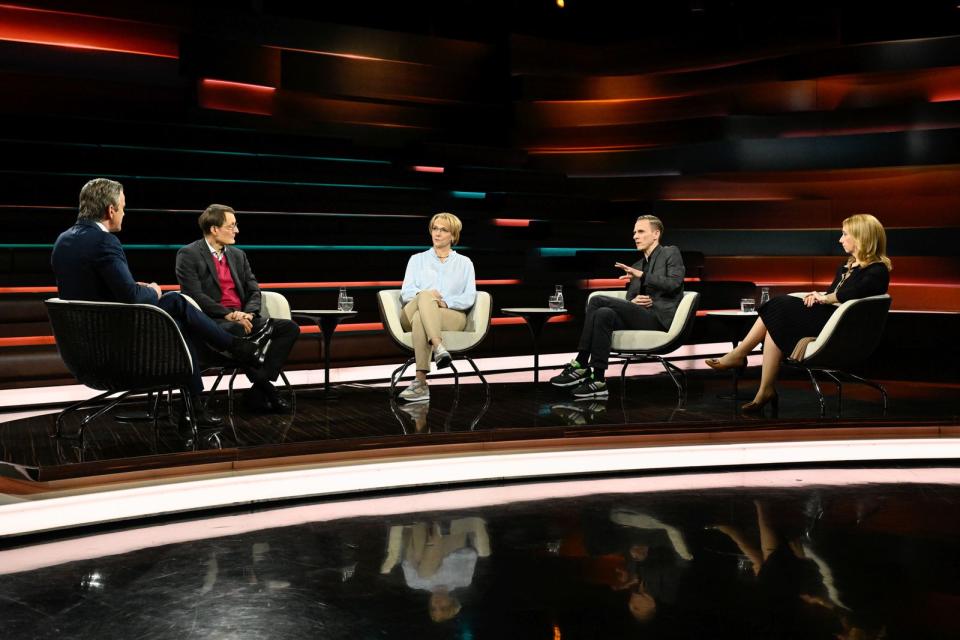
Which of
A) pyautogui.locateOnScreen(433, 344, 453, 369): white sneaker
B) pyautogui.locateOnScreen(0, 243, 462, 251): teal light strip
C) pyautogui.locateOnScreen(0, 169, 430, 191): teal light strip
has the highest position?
pyautogui.locateOnScreen(0, 169, 430, 191): teal light strip

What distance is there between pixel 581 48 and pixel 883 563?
7.95 meters

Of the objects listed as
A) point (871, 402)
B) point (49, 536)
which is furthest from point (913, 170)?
point (49, 536)

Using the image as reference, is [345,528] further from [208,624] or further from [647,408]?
[647,408]

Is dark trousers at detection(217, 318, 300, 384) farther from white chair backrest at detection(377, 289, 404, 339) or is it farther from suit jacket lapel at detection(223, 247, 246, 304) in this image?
white chair backrest at detection(377, 289, 404, 339)

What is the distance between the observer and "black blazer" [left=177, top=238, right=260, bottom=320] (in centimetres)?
458

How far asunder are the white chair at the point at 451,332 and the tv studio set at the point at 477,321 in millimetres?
20

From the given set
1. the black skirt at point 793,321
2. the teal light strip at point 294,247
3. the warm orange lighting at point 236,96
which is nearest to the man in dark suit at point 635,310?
the black skirt at point 793,321

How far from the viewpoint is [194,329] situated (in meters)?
4.23

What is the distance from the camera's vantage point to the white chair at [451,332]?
5191mm

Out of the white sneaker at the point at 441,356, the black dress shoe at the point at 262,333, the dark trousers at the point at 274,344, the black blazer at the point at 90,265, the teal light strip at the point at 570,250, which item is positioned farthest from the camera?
the teal light strip at the point at 570,250

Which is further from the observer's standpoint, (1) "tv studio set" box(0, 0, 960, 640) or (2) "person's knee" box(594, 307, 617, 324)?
(2) "person's knee" box(594, 307, 617, 324)

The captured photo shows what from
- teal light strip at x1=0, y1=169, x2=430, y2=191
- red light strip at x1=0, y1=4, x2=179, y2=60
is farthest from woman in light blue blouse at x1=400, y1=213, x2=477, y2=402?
red light strip at x1=0, y1=4, x2=179, y2=60

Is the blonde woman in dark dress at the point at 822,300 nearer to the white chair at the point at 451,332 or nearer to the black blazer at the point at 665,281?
the black blazer at the point at 665,281

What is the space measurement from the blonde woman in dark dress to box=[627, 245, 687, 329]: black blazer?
518 millimetres
